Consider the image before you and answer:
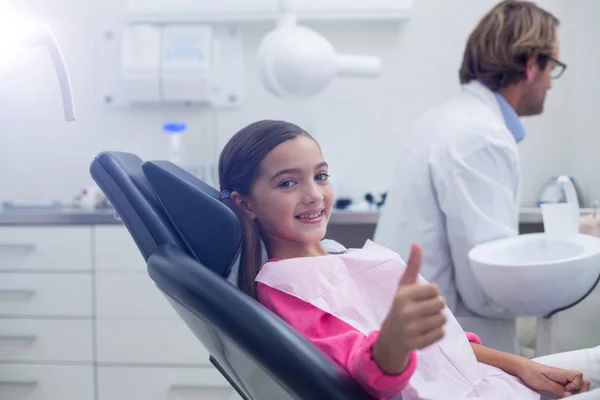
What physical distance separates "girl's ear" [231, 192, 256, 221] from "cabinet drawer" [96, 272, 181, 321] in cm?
125

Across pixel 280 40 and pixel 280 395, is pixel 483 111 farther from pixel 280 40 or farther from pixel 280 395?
pixel 280 395

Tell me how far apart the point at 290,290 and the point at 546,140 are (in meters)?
1.89

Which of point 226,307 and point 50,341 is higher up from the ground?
point 226,307

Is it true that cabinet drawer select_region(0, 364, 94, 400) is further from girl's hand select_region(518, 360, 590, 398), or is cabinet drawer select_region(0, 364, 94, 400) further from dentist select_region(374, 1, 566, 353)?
girl's hand select_region(518, 360, 590, 398)

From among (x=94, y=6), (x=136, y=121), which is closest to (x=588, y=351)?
(x=136, y=121)

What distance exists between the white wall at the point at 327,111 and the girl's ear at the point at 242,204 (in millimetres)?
1562

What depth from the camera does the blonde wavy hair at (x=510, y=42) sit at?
1.56 m

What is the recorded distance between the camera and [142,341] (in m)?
2.04

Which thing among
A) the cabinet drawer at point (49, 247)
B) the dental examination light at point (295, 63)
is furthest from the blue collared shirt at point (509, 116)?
the cabinet drawer at point (49, 247)

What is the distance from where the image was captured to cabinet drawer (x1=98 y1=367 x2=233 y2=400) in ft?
6.64

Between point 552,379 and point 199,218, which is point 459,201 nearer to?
point 552,379

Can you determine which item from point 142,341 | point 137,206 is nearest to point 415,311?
point 137,206

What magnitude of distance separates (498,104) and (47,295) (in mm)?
1460

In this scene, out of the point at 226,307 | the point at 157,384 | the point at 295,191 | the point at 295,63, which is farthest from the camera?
the point at 157,384
